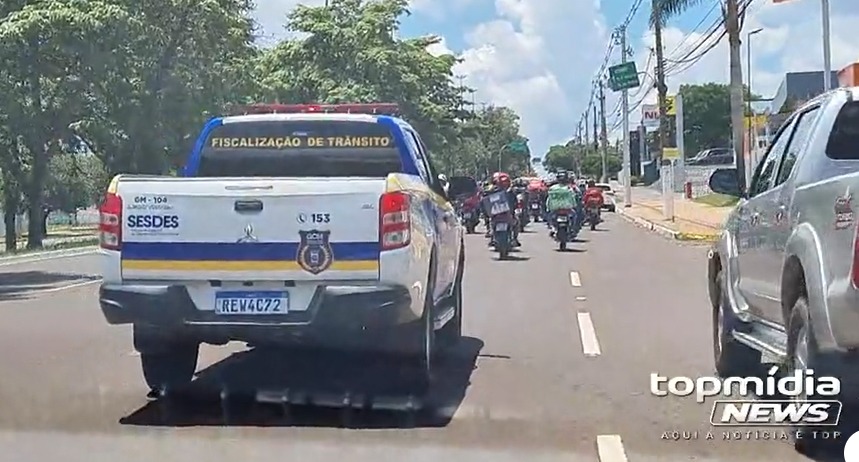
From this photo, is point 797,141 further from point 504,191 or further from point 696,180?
point 696,180

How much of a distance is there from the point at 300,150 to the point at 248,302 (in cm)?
261

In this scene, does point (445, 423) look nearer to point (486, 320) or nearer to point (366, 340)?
point (366, 340)

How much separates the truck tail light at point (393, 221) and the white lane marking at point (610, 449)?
171cm

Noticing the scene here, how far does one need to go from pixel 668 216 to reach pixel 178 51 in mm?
15501

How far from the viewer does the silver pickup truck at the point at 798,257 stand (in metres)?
6.21

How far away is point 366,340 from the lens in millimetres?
8766

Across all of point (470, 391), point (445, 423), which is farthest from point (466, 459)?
point (470, 391)

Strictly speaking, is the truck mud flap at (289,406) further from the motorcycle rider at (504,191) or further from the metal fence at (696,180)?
the metal fence at (696,180)

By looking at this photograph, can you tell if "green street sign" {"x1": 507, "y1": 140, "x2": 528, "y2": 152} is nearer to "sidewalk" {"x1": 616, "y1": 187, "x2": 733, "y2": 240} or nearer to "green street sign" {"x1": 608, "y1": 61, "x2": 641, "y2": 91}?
"sidewalk" {"x1": 616, "y1": 187, "x2": 733, "y2": 240}

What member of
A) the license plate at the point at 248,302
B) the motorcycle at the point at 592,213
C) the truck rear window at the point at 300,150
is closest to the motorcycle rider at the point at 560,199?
the motorcycle at the point at 592,213

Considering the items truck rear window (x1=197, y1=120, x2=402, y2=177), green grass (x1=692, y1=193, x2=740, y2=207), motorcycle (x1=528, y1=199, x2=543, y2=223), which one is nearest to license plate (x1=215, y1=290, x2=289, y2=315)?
truck rear window (x1=197, y1=120, x2=402, y2=177)

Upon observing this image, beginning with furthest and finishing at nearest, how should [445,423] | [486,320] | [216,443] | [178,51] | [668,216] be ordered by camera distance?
[668,216]
[178,51]
[486,320]
[445,423]
[216,443]

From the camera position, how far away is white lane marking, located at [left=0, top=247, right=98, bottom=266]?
1155 inches

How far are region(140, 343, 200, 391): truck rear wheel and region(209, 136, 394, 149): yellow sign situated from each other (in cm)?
191
